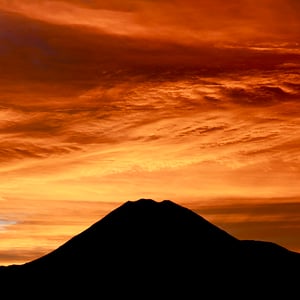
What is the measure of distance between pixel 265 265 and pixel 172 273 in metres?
12.6

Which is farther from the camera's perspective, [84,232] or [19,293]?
[84,232]

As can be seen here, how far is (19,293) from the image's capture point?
9938 centimetres

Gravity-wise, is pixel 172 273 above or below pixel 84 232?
below

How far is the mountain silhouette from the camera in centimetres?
9869

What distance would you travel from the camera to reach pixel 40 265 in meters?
106

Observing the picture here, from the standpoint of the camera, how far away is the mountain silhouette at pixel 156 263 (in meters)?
98.7

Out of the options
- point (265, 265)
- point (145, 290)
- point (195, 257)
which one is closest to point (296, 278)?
point (265, 265)

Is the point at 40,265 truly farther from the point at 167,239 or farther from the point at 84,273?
the point at 167,239

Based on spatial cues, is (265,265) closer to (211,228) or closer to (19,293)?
(211,228)

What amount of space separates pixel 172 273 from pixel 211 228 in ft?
37.6

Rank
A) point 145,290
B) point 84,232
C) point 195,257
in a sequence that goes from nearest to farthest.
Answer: point 145,290
point 195,257
point 84,232

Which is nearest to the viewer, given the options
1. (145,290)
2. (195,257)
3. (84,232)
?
(145,290)

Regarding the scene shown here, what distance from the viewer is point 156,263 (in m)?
104


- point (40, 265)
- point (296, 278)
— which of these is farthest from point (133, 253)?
point (296, 278)
